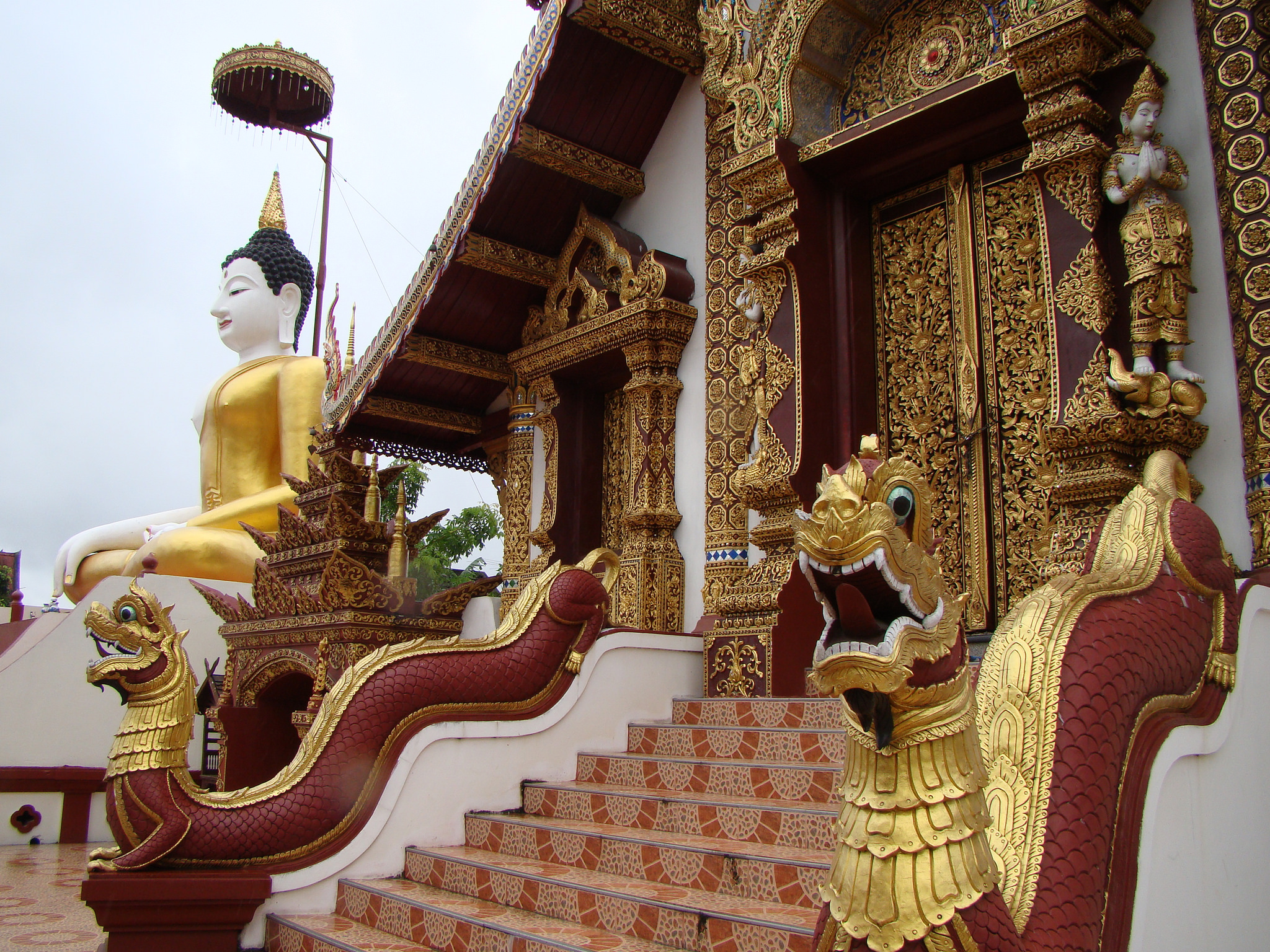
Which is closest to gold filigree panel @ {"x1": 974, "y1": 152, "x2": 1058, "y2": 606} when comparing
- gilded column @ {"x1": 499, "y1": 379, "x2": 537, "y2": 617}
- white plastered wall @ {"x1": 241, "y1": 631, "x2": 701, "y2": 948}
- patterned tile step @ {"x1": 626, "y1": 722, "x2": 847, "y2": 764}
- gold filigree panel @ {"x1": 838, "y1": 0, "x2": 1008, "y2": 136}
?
gold filigree panel @ {"x1": 838, "y1": 0, "x2": 1008, "y2": 136}

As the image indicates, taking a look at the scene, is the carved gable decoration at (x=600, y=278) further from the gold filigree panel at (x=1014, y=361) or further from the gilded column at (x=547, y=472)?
the gold filigree panel at (x=1014, y=361)

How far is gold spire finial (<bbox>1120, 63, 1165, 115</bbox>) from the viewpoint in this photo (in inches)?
144

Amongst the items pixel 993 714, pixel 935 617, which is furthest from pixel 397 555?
pixel 935 617

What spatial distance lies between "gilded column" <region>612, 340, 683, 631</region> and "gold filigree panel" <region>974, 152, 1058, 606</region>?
1.78m

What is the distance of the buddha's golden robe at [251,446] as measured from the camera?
8.65 metres

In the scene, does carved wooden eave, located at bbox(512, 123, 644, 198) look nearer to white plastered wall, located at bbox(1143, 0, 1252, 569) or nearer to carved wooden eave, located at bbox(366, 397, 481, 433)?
carved wooden eave, located at bbox(366, 397, 481, 433)

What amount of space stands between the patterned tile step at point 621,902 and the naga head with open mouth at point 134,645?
44.4 inches

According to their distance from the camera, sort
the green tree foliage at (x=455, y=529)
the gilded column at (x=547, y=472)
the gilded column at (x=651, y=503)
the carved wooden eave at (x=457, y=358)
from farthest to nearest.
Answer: the green tree foliage at (x=455, y=529), the carved wooden eave at (x=457, y=358), the gilded column at (x=547, y=472), the gilded column at (x=651, y=503)

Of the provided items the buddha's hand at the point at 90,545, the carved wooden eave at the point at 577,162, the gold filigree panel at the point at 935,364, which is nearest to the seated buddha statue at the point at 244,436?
the buddha's hand at the point at 90,545

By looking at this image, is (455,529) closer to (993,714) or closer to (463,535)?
(463,535)

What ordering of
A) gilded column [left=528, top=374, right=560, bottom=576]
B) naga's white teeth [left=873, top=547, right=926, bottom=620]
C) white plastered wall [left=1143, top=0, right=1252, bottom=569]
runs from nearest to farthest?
naga's white teeth [left=873, top=547, right=926, bottom=620], white plastered wall [left=1143, top=0, right=1252, bottom=569], gilded column [left=528, top=374, right=560, bottom=576]

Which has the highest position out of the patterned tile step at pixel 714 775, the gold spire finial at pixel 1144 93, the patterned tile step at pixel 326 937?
the gold spire finial at pixel 1144 93

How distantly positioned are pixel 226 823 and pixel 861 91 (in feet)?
13.5

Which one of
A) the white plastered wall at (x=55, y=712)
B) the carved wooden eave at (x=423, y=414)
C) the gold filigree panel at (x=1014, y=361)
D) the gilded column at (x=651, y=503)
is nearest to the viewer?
the gold filigree panel at (x=1014, y=361)
